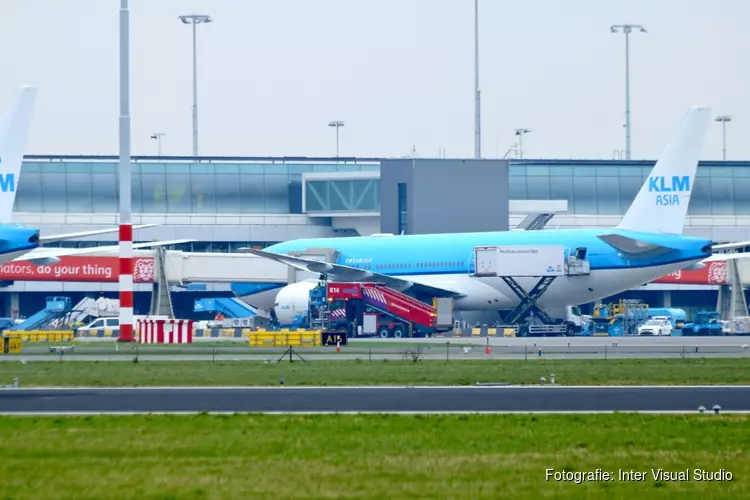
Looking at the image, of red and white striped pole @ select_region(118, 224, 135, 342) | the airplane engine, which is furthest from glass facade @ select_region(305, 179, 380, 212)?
red and white striped pole @ select_region(118, 224, 135, 342)

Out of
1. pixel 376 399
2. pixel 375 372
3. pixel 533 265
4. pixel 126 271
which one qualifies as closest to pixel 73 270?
pixel 126 271

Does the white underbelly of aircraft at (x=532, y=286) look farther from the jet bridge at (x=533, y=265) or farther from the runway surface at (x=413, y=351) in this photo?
the runway surface at (x=413, y=351)

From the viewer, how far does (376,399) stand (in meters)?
30.9

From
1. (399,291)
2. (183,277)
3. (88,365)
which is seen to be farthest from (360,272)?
(88,365)

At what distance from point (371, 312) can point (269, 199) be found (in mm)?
44610

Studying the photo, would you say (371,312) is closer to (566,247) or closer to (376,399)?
(566,247)

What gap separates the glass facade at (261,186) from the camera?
113188mm

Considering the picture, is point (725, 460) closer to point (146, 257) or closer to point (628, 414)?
point (628, 414)

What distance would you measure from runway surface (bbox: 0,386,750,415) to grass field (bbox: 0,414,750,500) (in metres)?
2.21

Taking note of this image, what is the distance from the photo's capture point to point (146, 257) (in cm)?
8319

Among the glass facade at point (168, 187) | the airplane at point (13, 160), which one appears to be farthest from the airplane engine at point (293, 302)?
the glass facade at point (168, 187)

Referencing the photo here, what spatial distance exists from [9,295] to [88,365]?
64.4 meters

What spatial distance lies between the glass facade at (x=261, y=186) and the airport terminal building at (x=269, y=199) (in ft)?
0.30

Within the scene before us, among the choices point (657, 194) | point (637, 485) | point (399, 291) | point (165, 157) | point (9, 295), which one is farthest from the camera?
point (165, 157)
